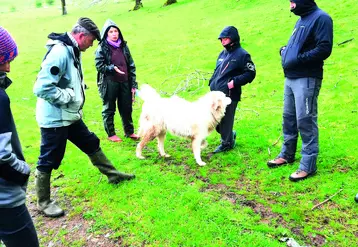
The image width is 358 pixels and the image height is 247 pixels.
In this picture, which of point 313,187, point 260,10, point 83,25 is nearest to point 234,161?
point 313,187

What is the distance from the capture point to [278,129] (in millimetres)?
7531

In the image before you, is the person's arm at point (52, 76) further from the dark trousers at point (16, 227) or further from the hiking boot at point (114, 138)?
the hiking boot at point (114, 138)

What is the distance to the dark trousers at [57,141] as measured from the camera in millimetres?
4387

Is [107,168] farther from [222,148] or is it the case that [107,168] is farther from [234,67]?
[234,67]

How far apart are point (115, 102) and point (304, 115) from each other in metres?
4.49

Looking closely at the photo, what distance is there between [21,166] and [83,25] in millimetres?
2312

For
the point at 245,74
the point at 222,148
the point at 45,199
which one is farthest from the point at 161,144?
the point at 45,199

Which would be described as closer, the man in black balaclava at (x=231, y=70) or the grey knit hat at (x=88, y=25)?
the grey knit hat at (x=88, y=25)

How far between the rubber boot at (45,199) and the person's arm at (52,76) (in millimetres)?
1318

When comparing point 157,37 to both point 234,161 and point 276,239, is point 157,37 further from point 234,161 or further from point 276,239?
point 276,239

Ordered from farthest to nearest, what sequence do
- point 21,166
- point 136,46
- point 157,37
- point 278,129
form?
point 157,37, point 136,46, point 278,129, point 21,166

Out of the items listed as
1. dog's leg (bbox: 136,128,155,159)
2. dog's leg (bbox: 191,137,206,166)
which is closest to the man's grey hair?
dog's leg (bbox: 136,128,155,159)

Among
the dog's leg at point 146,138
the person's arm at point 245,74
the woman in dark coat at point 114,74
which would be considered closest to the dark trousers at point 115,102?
the woman in dark coat at point 114,74

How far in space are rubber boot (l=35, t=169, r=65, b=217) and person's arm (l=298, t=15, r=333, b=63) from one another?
4.46m
